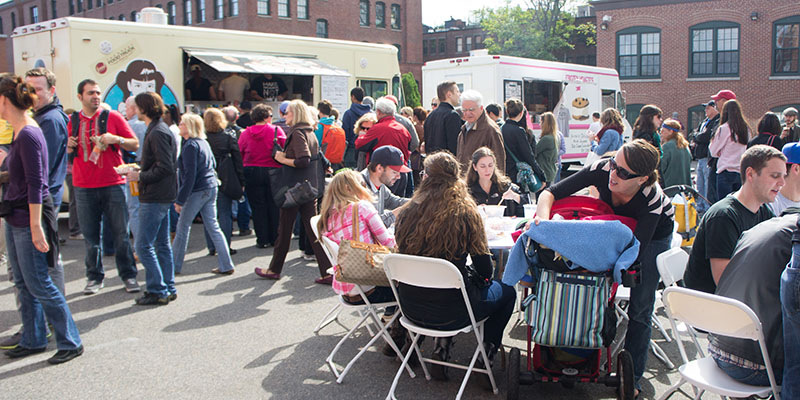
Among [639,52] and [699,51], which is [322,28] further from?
[699,51]

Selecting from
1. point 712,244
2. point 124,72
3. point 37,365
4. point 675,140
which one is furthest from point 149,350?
point 675,140

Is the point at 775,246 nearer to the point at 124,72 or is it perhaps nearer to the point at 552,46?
the point at 124,72

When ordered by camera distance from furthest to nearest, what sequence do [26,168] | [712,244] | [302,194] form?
[302,194], [26,168], [712,244]

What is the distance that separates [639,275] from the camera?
357 cm

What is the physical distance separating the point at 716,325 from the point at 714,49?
2942 cm

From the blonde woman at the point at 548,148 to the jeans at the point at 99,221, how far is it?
17.6 feet

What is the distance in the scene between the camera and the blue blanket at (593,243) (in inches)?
132

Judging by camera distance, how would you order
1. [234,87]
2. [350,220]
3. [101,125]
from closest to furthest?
1. [350,220]
2. [101,125]
3. [234,87]

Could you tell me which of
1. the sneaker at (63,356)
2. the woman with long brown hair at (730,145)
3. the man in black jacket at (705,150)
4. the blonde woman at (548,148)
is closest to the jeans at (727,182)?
the woman with long brown hair at (730,145)

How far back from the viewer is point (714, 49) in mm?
28500

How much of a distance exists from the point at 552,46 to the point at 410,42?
9.71 m

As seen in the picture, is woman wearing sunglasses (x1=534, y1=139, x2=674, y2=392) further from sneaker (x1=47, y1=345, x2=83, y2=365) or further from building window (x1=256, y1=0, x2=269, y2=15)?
building window (x1=256, y1=0, x2=269, y2=15)

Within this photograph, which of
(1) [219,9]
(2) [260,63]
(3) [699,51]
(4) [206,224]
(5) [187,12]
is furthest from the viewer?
(5) [187,12]

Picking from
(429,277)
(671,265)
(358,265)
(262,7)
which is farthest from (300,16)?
(671,265)
